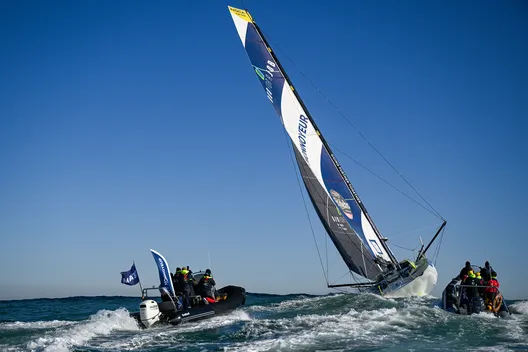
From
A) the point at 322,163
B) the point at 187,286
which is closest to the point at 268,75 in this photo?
the point at 322,163

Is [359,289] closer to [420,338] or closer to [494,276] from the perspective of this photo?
[494,276]

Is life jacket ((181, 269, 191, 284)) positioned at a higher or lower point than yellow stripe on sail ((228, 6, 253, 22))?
lower

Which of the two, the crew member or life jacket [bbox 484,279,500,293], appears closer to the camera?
life jacket [bbox 484,279,500,293]

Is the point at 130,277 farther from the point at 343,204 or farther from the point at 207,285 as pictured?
the point at 343,204

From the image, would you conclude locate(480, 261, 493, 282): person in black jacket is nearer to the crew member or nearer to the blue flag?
the crew member

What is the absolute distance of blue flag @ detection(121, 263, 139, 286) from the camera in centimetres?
1932

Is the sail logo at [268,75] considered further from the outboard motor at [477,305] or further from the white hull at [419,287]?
the outboard motor at [477,305]

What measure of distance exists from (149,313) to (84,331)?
2810 millimetres

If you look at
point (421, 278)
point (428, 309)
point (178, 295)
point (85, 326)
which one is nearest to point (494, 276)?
point (428, 309)

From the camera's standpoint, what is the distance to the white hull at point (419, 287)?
2547 centimetres

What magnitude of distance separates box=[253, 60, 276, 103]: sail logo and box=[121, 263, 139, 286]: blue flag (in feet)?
38.5

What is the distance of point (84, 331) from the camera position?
52.9ft

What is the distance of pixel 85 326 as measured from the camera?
55.5 ft

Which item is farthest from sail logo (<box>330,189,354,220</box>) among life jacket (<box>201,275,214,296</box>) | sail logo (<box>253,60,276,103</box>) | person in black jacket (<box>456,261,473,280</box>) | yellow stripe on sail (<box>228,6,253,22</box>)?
yellow stripe on sail (<box>228,6,253,22</box>)
